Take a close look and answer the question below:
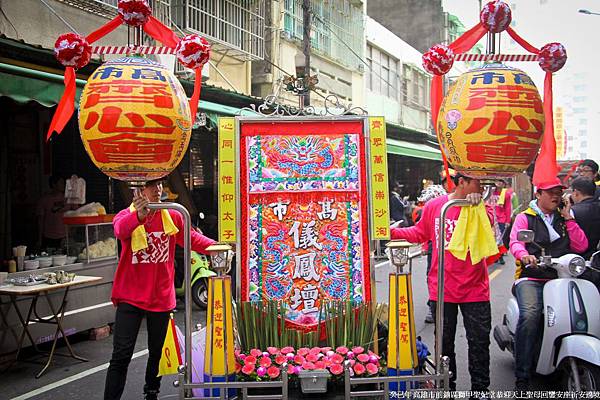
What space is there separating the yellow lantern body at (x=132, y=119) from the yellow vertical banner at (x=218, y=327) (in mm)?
751

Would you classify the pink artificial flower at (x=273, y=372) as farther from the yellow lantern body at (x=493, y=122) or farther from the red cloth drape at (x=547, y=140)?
the red cloth drape at (x=547, y=140)

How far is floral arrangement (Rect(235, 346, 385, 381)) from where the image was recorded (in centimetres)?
357

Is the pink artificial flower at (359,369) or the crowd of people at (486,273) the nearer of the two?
the pink artificial flower at (359,369)

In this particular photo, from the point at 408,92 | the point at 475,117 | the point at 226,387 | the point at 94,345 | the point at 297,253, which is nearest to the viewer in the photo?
the point at 475,117

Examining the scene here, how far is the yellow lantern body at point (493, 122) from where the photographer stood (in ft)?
9.81

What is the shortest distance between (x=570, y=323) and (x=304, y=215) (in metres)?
2.15

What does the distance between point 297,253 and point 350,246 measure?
0.40 meters

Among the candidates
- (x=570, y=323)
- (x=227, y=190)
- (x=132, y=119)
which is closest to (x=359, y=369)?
(x=227, y=190)

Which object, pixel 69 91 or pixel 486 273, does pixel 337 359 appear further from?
pixel 69 91

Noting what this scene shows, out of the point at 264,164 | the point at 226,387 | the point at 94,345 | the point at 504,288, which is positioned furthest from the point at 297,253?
the point at 504,288

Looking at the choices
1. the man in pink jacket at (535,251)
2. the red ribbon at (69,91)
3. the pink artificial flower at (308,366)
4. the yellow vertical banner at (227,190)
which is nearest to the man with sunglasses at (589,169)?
the man in pink jacket at (535,251)

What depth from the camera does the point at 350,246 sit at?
168 inches

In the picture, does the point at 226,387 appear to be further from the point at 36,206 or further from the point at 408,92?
the point at 408,92

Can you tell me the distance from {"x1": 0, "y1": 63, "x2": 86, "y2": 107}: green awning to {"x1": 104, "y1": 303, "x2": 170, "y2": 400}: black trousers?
2.69 metres
